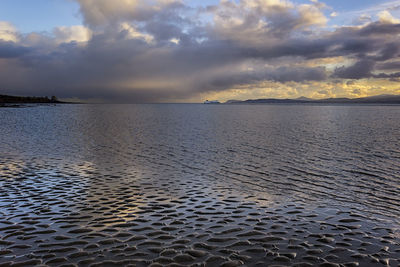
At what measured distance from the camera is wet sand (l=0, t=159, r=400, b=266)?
10164 mm

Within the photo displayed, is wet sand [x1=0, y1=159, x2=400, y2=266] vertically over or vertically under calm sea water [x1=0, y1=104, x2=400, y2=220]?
over

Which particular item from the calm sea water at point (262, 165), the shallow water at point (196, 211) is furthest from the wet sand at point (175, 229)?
the calm sea water at point (262, 165)

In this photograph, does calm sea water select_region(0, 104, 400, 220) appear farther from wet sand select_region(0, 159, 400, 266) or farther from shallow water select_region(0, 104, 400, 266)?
wet sand select_region(0, 159, 400, 266)

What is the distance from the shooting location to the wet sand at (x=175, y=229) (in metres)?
10.2

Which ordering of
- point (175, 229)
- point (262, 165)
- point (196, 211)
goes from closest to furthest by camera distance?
point (175, 229)
point (196, 211)
point (262, 165)

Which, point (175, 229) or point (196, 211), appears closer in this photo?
point (175, 229)

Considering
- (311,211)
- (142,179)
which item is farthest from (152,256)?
(142,179)

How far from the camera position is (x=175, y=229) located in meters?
→ 12.6

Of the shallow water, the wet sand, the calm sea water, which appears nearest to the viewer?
the wet sand

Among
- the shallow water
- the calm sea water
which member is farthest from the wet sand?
the calm sea water

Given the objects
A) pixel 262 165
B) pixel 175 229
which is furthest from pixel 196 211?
pixel 262 165

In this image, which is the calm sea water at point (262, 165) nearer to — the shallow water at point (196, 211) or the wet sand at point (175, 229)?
the shallow water at point (196, 211)

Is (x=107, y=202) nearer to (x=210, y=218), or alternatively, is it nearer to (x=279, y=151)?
(x=210, y=218)

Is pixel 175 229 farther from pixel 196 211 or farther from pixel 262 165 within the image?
pixel 262 165
